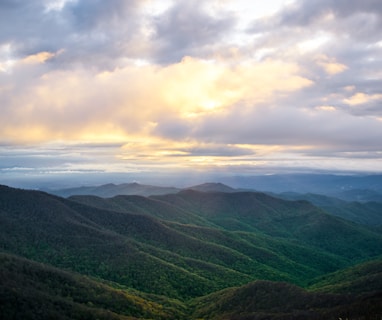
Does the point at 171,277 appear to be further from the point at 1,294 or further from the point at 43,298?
the point at 1,294

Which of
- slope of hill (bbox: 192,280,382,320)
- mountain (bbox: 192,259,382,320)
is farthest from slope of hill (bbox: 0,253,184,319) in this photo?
mountain (bbox: 192,259,382,320)

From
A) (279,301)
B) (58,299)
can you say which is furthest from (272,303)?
(58,299)

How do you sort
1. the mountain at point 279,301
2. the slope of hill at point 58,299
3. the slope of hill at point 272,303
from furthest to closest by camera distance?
the mountain at point 279,301
the slope of hill at point 272,303
the slope of hill at point 58,299

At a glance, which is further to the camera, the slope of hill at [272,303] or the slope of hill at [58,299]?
the slope of hill at [272,303]

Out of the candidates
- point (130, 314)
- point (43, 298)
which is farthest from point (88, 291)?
point (43, 298)

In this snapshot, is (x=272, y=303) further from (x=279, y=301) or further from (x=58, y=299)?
(x=58, y=299)

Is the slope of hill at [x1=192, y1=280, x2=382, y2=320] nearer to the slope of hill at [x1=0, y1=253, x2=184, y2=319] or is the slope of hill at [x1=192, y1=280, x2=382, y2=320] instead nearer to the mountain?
Answer: the mountain

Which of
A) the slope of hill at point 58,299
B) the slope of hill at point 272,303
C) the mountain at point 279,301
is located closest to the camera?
the slope of hill at point 58,299

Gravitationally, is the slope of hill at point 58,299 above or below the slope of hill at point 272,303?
above

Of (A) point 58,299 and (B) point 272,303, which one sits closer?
(A) point 58,299

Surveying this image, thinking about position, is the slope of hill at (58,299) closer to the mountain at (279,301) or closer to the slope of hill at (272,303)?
the slope of hill at (272,303)

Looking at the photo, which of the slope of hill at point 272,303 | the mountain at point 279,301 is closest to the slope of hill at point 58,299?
the slope of hill at point 272,303
